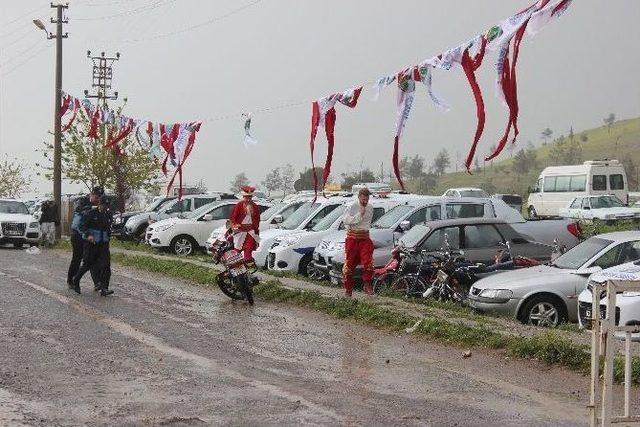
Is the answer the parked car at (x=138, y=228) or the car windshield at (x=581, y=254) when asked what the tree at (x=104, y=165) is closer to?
the parked car at (x=138, y=228)

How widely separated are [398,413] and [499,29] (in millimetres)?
7100

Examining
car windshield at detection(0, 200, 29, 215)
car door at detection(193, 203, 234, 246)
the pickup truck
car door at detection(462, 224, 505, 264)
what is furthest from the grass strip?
car windshield at detection(0, 200, 29, 215)

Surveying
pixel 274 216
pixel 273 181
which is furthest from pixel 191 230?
pixel 273 181

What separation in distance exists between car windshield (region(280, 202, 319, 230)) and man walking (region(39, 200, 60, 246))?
14699 mm

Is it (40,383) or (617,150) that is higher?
(617,150)

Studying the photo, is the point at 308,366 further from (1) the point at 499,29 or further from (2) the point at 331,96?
(2) the point at 331,96

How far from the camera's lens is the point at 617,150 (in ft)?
412

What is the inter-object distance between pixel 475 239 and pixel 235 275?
4.41 m

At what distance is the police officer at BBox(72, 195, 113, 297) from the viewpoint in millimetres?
18609

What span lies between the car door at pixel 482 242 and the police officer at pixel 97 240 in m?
6.12

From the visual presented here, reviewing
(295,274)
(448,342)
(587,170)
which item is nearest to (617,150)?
(587,170)

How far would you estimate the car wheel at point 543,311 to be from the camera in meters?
14.9

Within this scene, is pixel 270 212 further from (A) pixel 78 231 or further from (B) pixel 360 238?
(B) pixel 360 238

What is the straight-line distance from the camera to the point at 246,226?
61.9ft
